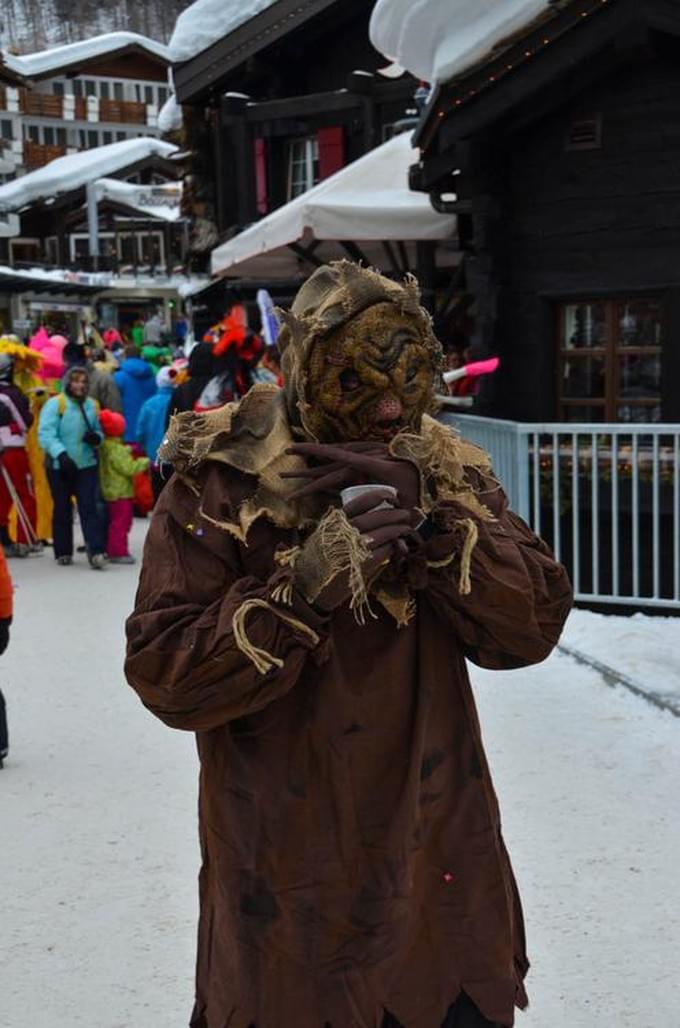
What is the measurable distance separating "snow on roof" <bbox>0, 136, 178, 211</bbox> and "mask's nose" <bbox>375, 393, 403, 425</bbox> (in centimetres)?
4985

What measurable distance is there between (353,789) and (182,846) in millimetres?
2673

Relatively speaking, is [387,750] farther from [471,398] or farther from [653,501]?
[471,398]

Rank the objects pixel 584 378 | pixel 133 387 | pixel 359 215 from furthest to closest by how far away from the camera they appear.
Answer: pixel 133 387
pixel 359 215
pixel 584 378

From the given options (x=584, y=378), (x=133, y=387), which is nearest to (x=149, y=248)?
(x=133, y=387)

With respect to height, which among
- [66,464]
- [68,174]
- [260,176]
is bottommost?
[66,464]

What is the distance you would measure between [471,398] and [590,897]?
5975mm

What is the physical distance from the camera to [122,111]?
63625 millimetres

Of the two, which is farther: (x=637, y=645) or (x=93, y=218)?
(x=93, y=218)

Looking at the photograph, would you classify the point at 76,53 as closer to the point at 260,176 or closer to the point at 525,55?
the point at 260,176

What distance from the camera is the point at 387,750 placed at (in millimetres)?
2242

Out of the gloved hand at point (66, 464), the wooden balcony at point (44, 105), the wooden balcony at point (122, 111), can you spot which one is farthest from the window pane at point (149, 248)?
the gloved hand at point (66, 464)

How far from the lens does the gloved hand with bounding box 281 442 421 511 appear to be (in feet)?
6.81

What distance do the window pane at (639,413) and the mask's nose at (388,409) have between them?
714 cm

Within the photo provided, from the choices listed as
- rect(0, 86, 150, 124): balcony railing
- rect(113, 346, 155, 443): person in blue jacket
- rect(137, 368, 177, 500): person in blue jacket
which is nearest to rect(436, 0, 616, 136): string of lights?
rect(137, 368, 177, 500): person in blue jacket
